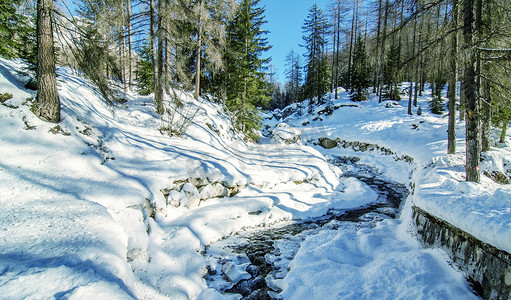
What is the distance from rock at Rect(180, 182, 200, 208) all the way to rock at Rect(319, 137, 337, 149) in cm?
1586

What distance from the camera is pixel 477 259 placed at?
2.95m

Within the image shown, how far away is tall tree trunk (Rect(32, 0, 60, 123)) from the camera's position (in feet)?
16.3

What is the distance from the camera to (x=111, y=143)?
20.6 feet

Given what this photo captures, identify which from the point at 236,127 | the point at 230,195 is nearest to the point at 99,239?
the point at 230,195

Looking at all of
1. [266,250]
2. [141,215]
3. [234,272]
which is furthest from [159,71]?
[234,272]

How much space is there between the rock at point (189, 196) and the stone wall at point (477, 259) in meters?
5.53

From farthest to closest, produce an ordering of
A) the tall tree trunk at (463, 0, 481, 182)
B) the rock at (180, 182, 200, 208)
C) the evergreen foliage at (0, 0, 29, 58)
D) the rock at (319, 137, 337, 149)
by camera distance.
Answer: the rock at (319, 137, 337, 149) → the evergreen foliage at (0, 0, 29, 58) → the rock at (180, 182, 200, 208) → the tall tree trunk at (463, 0, 481, 182)

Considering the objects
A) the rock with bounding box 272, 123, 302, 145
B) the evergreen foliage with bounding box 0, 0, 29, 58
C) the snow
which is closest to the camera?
the snow

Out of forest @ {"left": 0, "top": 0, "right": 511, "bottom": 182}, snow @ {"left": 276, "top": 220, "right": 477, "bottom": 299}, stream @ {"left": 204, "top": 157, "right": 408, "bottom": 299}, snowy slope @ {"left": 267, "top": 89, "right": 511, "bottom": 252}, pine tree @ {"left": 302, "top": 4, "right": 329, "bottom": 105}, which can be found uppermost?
pine tree @ {"left": 302, "top": 4, "right": 329, "bottom": 105}

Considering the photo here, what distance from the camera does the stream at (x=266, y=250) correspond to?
155 inches

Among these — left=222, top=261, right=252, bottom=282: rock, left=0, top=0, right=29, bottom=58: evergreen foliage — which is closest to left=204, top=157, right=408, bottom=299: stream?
left=222, top=261, right=252, bottom=282: rock

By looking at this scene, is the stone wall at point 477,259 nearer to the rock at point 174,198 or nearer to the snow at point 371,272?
the snow at point 371,272

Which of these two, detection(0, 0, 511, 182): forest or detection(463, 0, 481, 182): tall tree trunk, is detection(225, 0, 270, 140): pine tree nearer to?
detection(0, 0, 511, 182): forest

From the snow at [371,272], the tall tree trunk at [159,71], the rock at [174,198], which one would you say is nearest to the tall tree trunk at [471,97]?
the snow at [371,272]
